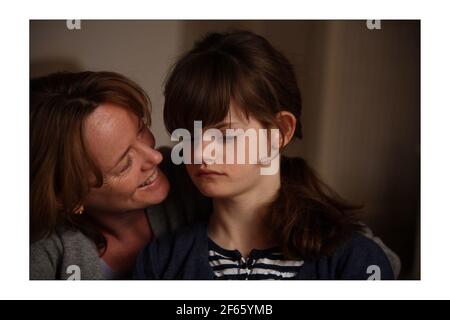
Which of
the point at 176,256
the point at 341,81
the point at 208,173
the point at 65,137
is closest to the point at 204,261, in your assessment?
the point at 176,256

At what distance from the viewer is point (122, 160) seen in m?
1.20

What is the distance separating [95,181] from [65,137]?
0.12 m

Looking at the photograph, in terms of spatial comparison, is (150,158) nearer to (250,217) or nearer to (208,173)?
(208,173)

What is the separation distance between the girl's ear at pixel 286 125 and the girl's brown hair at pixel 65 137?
0.30 metres

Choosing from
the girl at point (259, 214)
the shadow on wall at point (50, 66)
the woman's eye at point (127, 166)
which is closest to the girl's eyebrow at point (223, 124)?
the girl at point (259, 214)

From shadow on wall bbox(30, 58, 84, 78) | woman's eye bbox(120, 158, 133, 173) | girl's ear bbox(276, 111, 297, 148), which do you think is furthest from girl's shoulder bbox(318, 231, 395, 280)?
shadow on wall bbox(30, 58, 84, 78)

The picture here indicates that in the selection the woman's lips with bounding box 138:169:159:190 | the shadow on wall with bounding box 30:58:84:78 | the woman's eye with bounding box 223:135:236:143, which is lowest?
the woman's lips with bounding box 138:169:159:190

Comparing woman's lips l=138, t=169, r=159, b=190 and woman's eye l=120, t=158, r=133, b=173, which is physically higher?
woman's eye l=120, t=158, r=133, b=173

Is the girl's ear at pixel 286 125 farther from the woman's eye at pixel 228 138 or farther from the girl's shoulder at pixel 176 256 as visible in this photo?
the girl's shoulder at pixel 176 256

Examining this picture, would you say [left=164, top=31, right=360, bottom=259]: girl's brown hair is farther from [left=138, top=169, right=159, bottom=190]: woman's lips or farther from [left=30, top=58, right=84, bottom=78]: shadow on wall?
[left=30, top=58, right=84, bottom=78]: shadow on wall

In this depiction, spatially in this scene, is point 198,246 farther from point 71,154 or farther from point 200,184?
point 71,154

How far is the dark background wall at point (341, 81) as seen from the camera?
121cm

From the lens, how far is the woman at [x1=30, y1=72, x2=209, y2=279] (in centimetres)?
118
